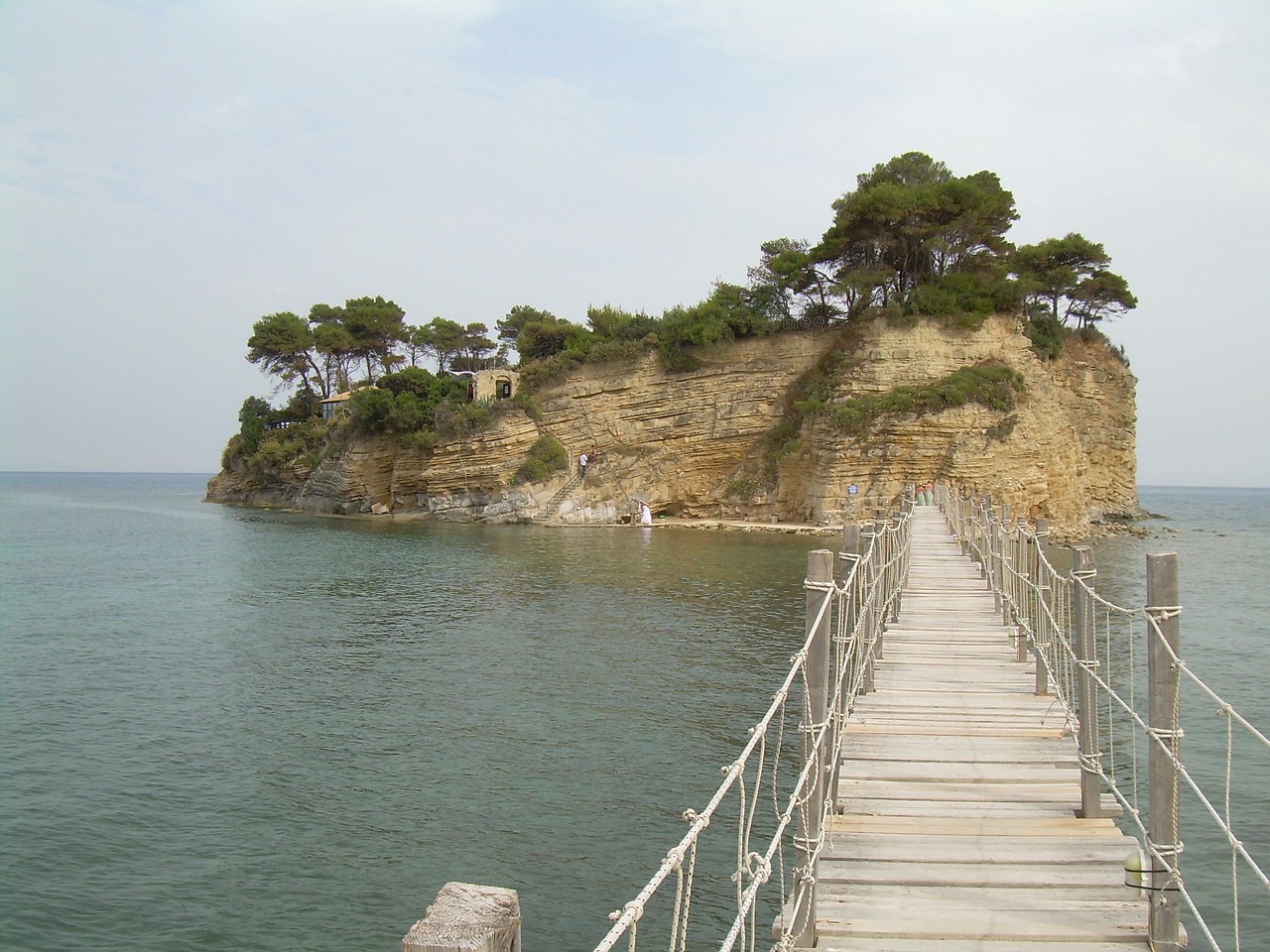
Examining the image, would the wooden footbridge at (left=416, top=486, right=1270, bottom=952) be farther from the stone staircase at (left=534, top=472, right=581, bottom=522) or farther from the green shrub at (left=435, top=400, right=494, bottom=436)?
the green shrub at (left=435, top=400, right=494, bottom=436)

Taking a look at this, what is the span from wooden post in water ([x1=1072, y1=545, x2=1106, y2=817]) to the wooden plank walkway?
0.14 metres

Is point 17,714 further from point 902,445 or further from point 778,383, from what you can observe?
point 778,383

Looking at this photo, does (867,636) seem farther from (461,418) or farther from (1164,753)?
(461,418)

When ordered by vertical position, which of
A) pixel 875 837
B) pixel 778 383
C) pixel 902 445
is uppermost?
pixel 778 383

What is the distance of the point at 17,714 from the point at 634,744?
7467 millimetres

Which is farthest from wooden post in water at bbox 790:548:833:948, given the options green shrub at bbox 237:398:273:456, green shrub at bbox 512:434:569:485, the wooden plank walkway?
green shrub at bbox 237:398:273:456

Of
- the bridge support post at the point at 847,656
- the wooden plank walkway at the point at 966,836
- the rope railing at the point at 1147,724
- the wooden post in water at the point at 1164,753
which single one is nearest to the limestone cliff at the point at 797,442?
the rope railing at the point at 1147,724

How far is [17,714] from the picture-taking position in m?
11.5

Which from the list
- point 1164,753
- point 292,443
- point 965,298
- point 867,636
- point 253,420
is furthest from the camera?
point 253,420

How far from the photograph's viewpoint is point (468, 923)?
182cm

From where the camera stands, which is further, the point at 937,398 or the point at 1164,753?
the point at 937,398

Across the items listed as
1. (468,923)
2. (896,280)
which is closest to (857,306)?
(896,280)

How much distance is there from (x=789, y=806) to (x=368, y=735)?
721cm

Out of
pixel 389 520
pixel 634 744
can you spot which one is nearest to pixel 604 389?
pixel 389 520
